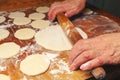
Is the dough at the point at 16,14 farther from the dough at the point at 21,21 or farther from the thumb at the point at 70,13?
the thumb at the point at 70,13

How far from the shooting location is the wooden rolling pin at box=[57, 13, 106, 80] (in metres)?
0.84

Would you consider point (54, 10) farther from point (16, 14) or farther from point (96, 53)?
point (96, 53)

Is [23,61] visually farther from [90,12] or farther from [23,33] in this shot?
[90,12]

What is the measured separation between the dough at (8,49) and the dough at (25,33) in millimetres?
91

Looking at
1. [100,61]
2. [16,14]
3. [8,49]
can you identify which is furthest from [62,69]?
[16,14]

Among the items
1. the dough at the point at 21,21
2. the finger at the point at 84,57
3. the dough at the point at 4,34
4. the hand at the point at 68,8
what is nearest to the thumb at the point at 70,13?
the hand at the point at 68,8

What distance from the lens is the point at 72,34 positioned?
114cm

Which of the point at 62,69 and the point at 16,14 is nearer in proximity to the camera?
the point at 62,69

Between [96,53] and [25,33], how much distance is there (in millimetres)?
595

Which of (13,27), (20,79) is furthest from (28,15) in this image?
(20,79)

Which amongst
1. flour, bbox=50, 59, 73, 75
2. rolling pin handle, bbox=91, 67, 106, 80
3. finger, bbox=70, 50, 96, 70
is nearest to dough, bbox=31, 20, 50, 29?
flour, bbox=50, 59, 73, 75

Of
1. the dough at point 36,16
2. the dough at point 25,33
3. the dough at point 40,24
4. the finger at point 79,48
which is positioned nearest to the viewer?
the finger at point 79,48

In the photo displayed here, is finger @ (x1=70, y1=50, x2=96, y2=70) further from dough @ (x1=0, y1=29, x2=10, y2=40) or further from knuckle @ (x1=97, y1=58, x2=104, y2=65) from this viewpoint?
dough @ (x1=0, y1=29, x2=10, y2=40)

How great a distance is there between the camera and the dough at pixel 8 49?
112 centimetres
